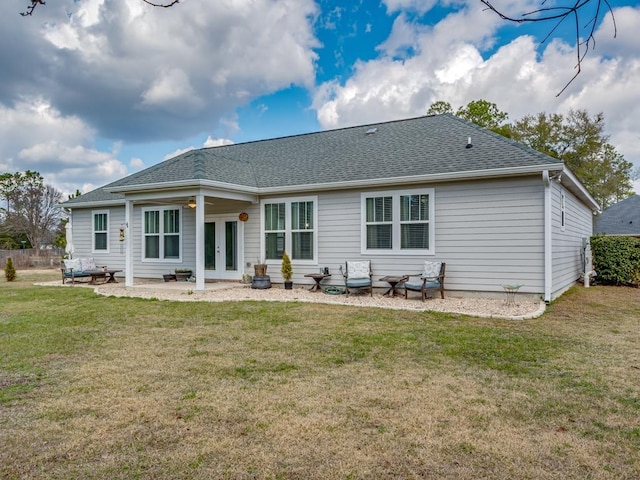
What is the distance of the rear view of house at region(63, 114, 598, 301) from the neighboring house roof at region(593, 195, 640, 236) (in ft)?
36.4

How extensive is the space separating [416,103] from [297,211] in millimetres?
16626

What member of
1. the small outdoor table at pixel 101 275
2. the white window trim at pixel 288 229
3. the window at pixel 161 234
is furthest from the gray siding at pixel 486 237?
the small outdoor table at pixel 101 275

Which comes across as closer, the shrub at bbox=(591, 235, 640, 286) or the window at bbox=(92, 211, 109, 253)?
the shrub at bbox=(591, 235, 640, 286)

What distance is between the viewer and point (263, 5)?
501cm

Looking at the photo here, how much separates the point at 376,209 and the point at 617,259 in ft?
27.1

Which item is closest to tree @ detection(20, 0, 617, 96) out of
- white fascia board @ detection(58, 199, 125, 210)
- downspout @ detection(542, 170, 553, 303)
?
downspout @ detection(542, 170, 553, 303)

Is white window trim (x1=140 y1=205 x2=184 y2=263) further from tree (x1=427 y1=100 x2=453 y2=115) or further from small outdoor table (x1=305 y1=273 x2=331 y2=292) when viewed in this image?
tree (x1=427 y1=100 x2=453 y2=115)

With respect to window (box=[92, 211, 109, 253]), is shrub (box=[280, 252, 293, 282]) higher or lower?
lower

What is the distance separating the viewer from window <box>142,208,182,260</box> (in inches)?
559

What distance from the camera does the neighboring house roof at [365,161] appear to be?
31.6 feet

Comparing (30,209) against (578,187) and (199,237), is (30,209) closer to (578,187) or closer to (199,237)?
(199,237)

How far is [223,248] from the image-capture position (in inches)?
525

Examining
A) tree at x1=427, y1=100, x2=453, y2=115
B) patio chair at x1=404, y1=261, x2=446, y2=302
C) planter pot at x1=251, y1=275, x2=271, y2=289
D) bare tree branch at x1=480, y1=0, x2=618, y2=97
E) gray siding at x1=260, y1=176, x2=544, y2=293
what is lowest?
planter pot at x1=251, y1=275, x2=271, y2=289

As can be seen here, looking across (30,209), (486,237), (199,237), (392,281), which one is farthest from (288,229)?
(30,209)
